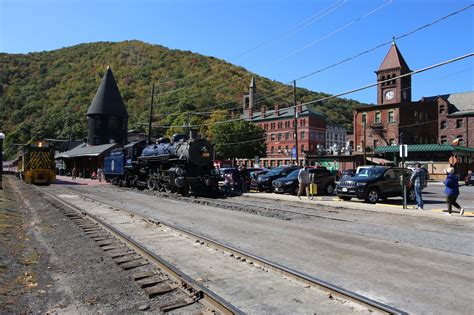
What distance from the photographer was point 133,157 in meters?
30.0

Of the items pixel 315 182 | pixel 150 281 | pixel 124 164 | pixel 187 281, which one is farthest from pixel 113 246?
pixel 124 164

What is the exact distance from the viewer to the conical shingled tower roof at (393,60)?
234 ft

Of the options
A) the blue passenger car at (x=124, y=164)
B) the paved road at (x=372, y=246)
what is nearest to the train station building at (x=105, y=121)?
the blue passenger car at (x=124, y=164)

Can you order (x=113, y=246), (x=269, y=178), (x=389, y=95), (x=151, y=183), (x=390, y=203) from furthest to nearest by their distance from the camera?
1. (x=389, y=95)
2. (x=151, y=183)
3. (x=269, y=178)
4. (x=390, y=203)
5. (x=113, y=246)

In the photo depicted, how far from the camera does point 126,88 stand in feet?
357

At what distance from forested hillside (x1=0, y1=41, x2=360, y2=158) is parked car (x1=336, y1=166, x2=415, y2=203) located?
66494 millimetres

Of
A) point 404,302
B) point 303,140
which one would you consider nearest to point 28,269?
point 404,302

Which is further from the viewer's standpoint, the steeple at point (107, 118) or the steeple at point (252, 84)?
the steeple at point (252, 84)

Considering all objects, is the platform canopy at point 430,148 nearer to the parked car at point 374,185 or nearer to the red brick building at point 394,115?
the red brick building at point 394,115

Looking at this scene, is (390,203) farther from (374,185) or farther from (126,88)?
(126,88)

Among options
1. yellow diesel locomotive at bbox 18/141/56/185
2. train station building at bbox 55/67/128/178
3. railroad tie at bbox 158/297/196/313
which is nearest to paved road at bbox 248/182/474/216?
railroad tie at bbox 158/297/196/313

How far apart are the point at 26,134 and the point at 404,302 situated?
119 meters

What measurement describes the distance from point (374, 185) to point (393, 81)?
189 ft

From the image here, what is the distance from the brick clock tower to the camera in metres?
70.6
